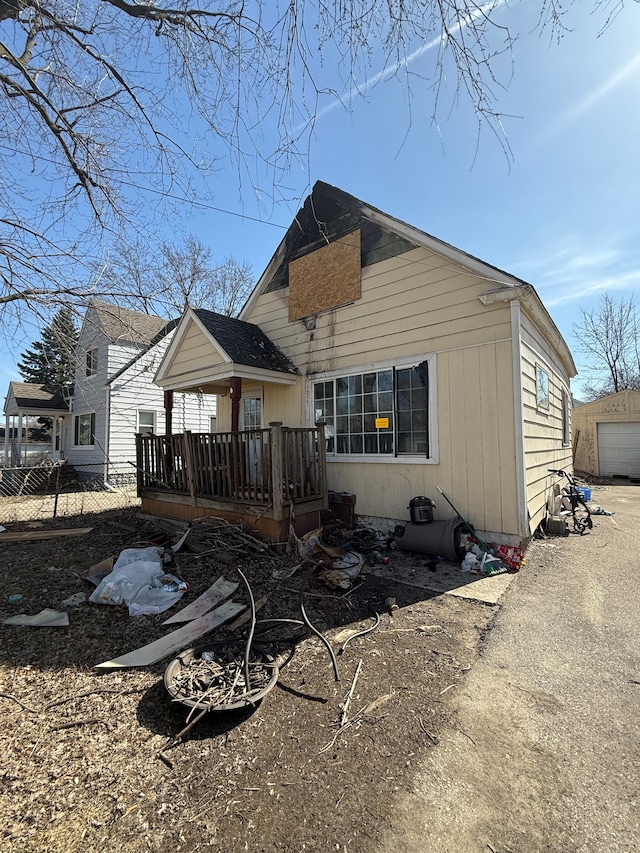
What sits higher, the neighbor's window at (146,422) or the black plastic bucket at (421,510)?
the neighbor's window at (146,422)

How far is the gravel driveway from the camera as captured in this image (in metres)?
1.62

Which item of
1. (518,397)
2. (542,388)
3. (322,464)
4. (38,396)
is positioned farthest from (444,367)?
(38,396)

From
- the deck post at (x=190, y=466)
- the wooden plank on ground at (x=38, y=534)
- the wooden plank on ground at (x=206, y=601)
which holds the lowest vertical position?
the wooden plank on ground at (x=206, y=601)

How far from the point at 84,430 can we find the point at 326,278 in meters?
13.0

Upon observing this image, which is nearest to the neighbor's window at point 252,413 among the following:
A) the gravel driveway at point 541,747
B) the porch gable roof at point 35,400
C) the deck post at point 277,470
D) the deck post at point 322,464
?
the deck post at point 322,464

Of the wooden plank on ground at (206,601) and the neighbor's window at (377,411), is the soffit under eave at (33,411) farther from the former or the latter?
the wooden plank on ground at (206,601)

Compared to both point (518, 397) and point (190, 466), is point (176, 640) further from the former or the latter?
point (518, 397)

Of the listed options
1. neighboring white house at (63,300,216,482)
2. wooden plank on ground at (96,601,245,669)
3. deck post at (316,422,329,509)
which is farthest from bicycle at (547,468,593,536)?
neighboring white house at (63,300,216,482)

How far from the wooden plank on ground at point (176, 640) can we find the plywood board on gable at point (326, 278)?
563cm

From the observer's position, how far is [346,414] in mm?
7180

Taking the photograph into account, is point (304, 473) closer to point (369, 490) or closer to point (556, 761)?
point (369, 490)

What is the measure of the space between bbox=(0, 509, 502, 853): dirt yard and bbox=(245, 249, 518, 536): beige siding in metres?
2.03

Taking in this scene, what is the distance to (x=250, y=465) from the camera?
5570 mm

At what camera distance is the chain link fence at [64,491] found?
31.7 ft
